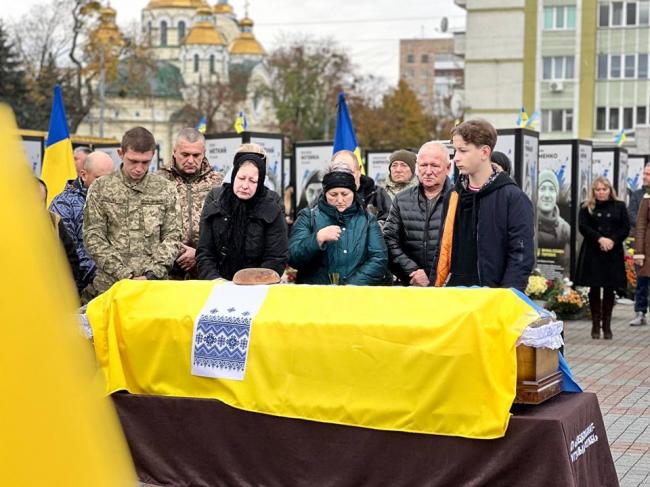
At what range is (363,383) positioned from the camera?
18.0ft

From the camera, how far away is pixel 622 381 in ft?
34.3

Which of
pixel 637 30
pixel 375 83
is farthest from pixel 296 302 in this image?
pixel 375 83

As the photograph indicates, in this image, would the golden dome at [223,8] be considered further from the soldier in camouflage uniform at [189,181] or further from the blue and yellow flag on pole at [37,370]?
the blue and yellow flag on pole at [37,370]

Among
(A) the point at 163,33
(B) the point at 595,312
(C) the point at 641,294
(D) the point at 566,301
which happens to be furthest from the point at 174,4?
(B) the point at 595,312

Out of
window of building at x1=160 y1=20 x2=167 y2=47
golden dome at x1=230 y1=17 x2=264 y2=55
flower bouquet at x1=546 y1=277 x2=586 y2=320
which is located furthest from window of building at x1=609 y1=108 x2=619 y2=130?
window of building at x1=160 y1=20 x2=167 y2=47

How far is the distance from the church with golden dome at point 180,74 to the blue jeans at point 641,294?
44.7 metres

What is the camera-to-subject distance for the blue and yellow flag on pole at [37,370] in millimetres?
1254

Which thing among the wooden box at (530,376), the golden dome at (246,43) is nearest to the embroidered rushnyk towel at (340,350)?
the wooden box at (530,376)

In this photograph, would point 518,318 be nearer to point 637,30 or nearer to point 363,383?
point 363,383

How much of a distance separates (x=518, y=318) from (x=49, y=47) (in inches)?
2293

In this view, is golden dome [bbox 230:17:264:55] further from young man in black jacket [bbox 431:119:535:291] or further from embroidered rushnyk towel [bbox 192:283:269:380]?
embroidered rushnyk towel [bbox 192:283:269:380]

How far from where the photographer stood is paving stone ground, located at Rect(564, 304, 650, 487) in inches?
277

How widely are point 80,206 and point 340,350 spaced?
11.3 ft

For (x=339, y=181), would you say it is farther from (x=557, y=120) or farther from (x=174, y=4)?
(x=174, y=4)
